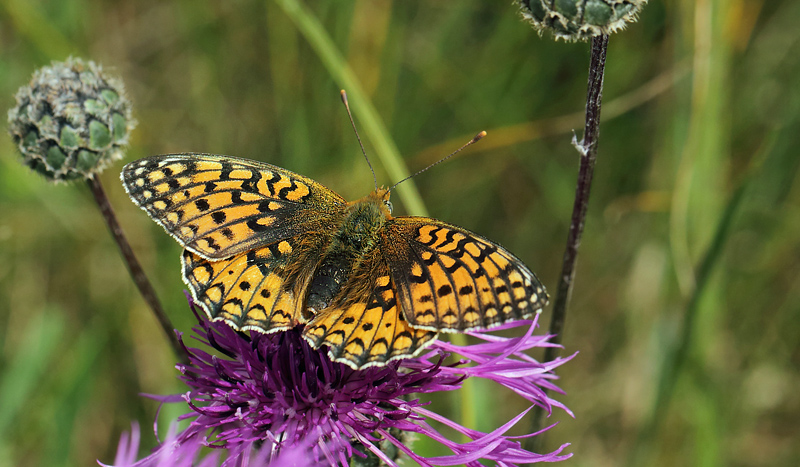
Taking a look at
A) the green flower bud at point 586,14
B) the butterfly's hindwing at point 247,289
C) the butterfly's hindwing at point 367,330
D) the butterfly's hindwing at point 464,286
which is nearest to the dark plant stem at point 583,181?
the green flower bud at point 586,14

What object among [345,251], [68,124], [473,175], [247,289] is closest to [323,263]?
[345,251]

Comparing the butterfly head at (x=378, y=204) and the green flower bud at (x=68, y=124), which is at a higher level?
the green flower bud at (x=68, y=124)

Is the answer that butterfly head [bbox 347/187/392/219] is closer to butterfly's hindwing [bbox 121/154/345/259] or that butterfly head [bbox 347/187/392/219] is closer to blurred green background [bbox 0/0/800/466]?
butterfly's hindwing [bbox 121/154/345/259]

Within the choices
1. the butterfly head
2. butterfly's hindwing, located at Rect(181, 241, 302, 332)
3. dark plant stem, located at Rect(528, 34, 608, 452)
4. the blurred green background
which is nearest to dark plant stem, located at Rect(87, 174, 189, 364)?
butterfly's hindwing, located at Rect(181, 241, 302, 332)

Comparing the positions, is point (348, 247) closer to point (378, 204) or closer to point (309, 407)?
point (378, 204)

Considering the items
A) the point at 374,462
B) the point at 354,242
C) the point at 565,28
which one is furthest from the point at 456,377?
the point at 565,28

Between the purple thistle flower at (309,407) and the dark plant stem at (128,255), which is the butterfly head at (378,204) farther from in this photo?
the dark plant stem at (128,255)

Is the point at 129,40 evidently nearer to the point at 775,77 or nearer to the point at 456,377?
the point at 456,377
